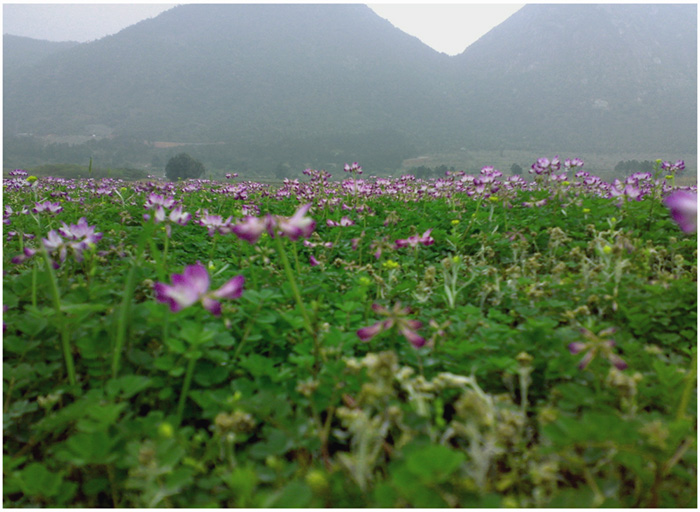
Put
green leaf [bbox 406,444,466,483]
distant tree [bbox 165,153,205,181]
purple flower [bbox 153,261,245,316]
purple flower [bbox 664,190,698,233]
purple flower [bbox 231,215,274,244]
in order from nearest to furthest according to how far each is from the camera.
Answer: green leaf [bbox 406,444,466,483] < purple flower [bbox 664,190,698,233] < purple flower [bbox 153,261,245,316] < purple flower [bbox 231,215,274,244] < distant tree [bbox 165,153,205,181]

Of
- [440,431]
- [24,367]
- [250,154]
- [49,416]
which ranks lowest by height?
[440,431]

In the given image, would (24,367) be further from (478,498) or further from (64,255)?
(478,498)

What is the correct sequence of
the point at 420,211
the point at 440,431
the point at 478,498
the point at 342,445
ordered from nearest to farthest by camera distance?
the point at 478,498 → the point at 440,431 → the point at 342,445 → the point at 420,211

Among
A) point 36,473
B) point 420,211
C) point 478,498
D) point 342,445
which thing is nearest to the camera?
point 478,498

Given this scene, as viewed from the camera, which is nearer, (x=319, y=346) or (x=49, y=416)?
(x=49, y=416)

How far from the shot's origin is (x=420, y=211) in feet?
22.6

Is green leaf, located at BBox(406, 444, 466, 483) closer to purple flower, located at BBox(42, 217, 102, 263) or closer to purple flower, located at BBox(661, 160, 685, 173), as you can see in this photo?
purple flower, located at BBox(42, 217, 102, 263)

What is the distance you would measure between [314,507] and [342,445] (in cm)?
61

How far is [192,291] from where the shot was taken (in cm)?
155

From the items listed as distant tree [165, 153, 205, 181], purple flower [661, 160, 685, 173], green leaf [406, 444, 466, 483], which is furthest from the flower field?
distant tree [165, 153, 205, 181]

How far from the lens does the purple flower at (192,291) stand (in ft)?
4.95

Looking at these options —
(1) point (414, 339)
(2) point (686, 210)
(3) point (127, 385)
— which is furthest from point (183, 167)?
(2) point (686, 210)

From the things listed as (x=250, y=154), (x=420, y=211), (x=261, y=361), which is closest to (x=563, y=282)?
(x=261, y=361)

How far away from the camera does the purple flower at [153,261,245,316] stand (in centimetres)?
151
